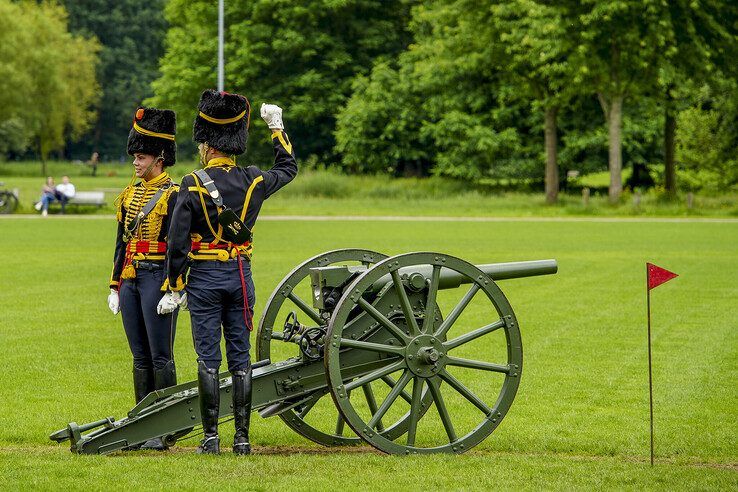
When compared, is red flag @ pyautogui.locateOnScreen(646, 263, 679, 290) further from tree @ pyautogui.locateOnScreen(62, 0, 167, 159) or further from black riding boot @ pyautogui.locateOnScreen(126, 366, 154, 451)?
tree @ pyautogui.locateOnScreen(62, 0, 167, 159)

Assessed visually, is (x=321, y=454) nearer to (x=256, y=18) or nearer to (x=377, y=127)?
(x=377, y=127)

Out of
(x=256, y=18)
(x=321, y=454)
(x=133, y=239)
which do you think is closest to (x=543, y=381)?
(x=321, y=454)

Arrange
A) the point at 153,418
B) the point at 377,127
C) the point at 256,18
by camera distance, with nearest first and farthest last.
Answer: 1. the point at 153,418
2. the point at 377,127
3. the point at 256,18

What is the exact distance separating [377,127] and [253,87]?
848 centimetres

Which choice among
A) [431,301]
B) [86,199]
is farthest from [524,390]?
[86,199]

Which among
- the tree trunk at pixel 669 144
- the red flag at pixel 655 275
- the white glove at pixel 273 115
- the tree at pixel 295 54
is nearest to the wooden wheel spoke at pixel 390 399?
the red flag at pixel 655 275

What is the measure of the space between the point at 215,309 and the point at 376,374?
0.91 m

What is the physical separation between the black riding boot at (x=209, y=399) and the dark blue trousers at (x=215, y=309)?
47 millimetres

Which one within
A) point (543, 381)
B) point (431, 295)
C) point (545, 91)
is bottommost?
point (543, 381)

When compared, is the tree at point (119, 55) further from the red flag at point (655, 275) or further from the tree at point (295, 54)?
the red flag at point (655, 275)

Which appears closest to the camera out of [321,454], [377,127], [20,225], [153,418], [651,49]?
[153,418]

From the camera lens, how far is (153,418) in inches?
252

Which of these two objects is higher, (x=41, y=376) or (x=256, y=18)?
(x=256, y=18)

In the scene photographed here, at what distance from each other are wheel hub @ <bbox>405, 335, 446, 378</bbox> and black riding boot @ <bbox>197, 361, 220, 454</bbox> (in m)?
1.00
